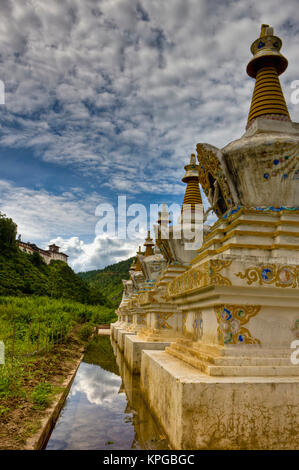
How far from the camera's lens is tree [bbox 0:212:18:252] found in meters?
56.7

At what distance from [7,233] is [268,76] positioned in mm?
57608

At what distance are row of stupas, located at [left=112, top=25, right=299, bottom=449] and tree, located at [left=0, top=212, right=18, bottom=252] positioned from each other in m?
54.9

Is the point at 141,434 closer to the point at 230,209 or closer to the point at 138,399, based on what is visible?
the point at 138,399

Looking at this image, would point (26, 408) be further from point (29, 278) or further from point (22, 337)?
point (29, 278)

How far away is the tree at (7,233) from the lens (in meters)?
56.7

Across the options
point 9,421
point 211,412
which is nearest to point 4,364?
point 9,421

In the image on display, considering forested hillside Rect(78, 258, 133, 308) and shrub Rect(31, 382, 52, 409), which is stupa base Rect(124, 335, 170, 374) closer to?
shrub Rect(31, 382, 52, 409)

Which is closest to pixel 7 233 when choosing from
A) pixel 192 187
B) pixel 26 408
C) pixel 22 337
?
pixel 22 337

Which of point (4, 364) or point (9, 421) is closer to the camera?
point (9, 421)

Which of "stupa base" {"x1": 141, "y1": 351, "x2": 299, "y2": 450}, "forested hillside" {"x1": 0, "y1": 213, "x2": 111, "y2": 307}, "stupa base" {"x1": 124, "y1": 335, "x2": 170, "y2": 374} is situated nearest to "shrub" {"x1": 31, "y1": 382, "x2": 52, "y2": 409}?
"stupa base" {"x1": 141, "y1": 351, "x2": 299, "y2": 450}

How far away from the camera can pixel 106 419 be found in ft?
21.1

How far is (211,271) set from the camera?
14.6 feet

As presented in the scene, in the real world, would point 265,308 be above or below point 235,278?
below
